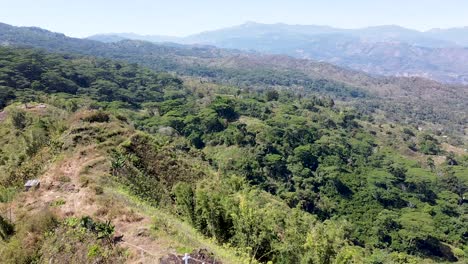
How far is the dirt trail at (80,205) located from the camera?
10.7 meters

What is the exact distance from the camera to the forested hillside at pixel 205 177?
480 inches

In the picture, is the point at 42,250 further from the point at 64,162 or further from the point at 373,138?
the point at 373,138

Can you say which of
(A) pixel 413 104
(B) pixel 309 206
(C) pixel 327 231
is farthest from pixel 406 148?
(A) pixel 413 104

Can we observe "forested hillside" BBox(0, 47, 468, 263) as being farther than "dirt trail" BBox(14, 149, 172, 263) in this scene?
Yes

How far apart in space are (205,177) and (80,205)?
11627mm

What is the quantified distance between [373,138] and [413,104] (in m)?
98.2

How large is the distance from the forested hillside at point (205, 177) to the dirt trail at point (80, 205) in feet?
0.21

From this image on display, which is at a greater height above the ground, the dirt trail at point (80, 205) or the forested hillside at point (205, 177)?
the dirt trail at point (80, 205)

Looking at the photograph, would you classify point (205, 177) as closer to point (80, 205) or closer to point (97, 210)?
point (80, 205)

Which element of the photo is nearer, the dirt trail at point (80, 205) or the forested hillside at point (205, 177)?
the dirt trail at point (80, 205)

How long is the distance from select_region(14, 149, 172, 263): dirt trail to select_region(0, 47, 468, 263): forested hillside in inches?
2.5

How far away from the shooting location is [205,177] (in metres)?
24.1

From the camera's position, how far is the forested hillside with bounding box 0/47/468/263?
12.2m

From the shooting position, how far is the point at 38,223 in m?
11.9
